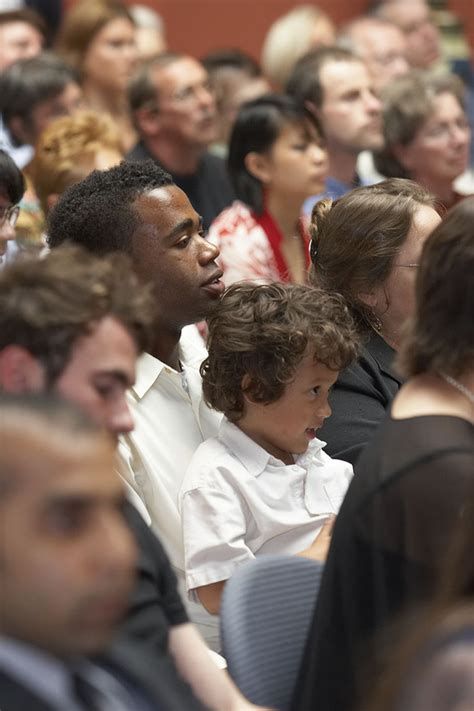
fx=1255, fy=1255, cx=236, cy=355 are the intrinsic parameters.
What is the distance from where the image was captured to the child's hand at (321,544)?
2158 millimetres

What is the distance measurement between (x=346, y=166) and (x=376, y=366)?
87.3 inches

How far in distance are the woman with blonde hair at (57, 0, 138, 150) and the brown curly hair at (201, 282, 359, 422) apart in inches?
125

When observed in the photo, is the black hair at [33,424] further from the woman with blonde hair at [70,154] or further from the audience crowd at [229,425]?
the woman with blonde hair at [70,154]

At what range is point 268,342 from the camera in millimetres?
2250

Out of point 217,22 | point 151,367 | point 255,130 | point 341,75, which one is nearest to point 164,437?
point 151,367

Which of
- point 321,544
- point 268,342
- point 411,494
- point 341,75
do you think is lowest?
point 341,75

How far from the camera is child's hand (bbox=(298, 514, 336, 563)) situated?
2.16 m

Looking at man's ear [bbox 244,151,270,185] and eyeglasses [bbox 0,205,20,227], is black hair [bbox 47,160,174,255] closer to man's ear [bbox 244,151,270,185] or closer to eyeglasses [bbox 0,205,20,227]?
eyeglasses [bbox 0,205,20,227]

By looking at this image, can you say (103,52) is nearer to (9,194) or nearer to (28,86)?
(28,86)

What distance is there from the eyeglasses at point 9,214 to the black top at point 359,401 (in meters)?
0.76

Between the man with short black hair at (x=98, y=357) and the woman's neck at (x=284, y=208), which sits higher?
the man with short black hair at (x=98, y=357)

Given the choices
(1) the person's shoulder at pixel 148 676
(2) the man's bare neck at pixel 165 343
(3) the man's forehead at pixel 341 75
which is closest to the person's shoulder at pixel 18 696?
(1) the person's shoulder at pixel 148 676

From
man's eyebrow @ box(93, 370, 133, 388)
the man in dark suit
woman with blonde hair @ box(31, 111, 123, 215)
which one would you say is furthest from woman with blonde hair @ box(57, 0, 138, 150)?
the man in dark suit

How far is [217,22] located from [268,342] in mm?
5340
